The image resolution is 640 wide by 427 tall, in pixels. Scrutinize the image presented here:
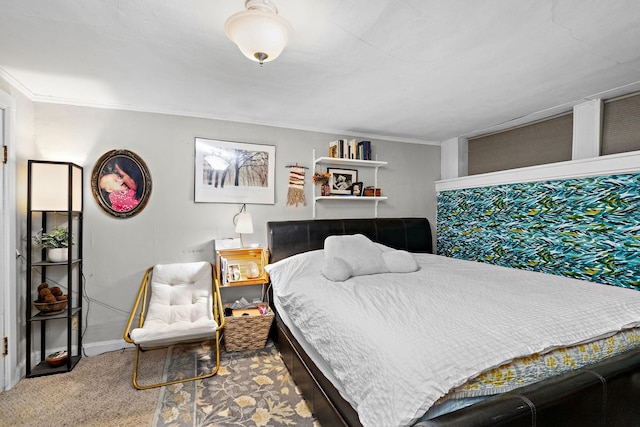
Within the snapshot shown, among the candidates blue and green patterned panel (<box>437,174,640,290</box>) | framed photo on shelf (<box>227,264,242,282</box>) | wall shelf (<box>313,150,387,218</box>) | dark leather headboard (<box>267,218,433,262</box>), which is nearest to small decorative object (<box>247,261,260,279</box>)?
framed photo on shelf (<box>227,264,242,282</box>)

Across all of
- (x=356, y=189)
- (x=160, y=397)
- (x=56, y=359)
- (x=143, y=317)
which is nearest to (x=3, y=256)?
(x=56, y=359)

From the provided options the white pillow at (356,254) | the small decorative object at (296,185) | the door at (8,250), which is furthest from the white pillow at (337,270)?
the door at (8,250)

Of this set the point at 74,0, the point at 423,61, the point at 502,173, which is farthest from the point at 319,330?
the point at 502,173

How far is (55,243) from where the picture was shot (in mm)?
2471

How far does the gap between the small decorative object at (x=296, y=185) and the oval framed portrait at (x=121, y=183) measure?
1.44 metres

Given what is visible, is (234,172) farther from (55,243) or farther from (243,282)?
(55,243)

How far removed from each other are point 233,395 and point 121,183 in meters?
2.16

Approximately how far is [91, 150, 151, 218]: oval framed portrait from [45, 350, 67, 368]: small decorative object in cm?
124

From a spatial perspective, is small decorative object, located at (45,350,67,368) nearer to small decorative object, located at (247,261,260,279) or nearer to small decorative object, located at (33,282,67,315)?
small decorative object, located at (33,282,67,315)

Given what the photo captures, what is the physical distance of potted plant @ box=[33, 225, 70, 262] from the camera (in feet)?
8.05

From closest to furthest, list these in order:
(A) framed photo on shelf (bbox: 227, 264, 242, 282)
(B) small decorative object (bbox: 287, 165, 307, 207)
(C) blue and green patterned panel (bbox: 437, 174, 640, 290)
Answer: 1. (C) blue and green patterned panel (bbox: 437, 174, 640, 290)
2. (A) framed photo on shelf (bbox: 227, 264, 242, 282)
3. (B) small decorative object (bbox: 287, 165, 307, 207)

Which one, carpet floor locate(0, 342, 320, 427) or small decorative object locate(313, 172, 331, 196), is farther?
small decorative object locate(313, 172, 331, 196)

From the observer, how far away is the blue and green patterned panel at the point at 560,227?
239 centimetres

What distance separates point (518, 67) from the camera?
2.09 meters
